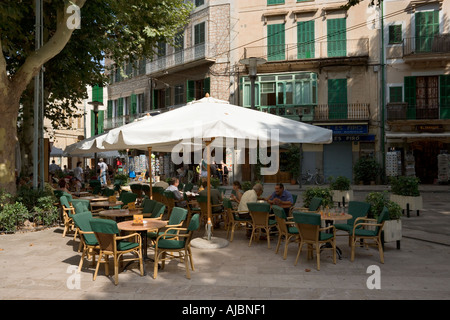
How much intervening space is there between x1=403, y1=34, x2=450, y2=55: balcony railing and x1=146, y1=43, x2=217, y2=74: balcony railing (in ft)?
36.7

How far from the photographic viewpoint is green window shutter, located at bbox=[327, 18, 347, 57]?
73.0ft

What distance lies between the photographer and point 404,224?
9.34m

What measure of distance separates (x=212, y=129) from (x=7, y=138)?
577cm

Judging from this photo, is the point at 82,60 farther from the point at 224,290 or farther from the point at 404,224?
the point at 404,224

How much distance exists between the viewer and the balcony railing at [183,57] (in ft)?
78.0

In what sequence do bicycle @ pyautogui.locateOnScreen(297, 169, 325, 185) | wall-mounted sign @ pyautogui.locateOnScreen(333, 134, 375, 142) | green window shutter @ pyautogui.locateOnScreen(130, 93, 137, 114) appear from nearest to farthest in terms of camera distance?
wall-mounted sign @ pyautogui.locateOnScreen(333, 134, 375, 142), bicycle @ pyautogui.locateOnScreen(297, 169, 325, 185), green window shutter @ pyautogui.locateOnScreen(130, 93, 137, 114)

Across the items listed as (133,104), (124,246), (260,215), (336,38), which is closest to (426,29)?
(336,38)

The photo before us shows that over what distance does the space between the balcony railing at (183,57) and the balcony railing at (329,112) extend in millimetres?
5490

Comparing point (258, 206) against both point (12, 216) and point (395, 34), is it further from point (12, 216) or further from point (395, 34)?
point (395, 34)

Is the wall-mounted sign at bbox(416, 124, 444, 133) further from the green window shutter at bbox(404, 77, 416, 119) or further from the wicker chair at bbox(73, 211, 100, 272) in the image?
the wicker chair at bbox(73, 211, 100, 272)

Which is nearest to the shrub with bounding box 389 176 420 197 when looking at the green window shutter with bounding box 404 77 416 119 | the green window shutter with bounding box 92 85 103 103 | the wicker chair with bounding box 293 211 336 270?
the wicker chair with bounding box 293 211 336 270

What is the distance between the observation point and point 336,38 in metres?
22.4

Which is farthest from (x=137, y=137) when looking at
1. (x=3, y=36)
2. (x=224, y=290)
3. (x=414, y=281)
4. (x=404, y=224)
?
(x=404, y=224)
